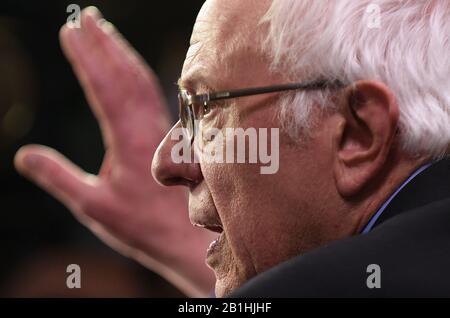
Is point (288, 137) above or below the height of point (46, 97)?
below

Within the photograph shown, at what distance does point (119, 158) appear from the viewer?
1853mm

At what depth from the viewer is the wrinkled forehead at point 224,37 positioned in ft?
4.58

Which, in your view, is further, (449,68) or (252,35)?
(252,35)

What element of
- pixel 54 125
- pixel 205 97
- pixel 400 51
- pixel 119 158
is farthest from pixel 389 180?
pixel 54 125

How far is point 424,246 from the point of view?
44.6 inches

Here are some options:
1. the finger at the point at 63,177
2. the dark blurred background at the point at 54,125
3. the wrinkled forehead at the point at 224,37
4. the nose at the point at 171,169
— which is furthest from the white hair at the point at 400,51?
the dark blurred background at the point at 54,125

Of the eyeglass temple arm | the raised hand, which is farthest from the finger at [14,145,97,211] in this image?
the eyeglass temple arm

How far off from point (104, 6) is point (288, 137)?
2351mm

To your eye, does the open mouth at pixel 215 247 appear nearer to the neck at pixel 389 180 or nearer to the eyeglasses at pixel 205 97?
the eyeglasses at pixel 205 97

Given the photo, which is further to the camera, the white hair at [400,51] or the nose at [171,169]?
the nose at [171,169]

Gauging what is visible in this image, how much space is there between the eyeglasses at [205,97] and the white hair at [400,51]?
2cm

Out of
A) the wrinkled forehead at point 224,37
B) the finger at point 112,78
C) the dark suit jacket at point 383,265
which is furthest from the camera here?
the finger at point 112,78
